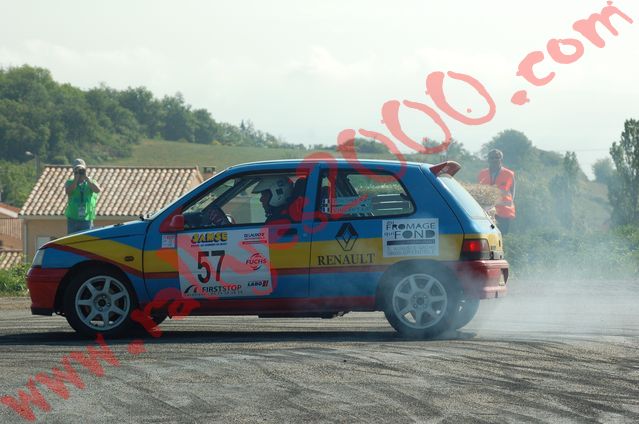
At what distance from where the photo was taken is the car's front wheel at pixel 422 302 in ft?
34.8

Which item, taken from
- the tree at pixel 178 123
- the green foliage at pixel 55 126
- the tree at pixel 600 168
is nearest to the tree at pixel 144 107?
the tree at pixel 178 123

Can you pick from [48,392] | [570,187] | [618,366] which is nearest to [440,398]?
[618,366]

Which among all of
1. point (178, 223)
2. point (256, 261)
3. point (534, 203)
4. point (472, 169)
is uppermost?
point (472, 169)

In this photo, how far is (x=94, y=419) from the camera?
6.84 m

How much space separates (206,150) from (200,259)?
129 metres

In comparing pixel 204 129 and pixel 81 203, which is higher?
pixel 204 129

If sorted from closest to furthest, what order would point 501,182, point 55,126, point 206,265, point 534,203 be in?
1. point 206,265
2. point 501,182
3. point 534,203
4. point 55,126

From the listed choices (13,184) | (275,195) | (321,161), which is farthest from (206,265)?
(13,184)

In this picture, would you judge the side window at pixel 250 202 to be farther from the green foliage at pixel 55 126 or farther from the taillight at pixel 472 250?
the green foliage at pixel 55 126

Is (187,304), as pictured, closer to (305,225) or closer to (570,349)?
(305,225)

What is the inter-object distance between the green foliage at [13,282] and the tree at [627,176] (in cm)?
6867

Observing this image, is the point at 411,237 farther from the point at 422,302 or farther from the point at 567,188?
the point at 567,188

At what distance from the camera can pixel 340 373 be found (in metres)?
8.28

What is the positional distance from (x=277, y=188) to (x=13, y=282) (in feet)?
29.6
